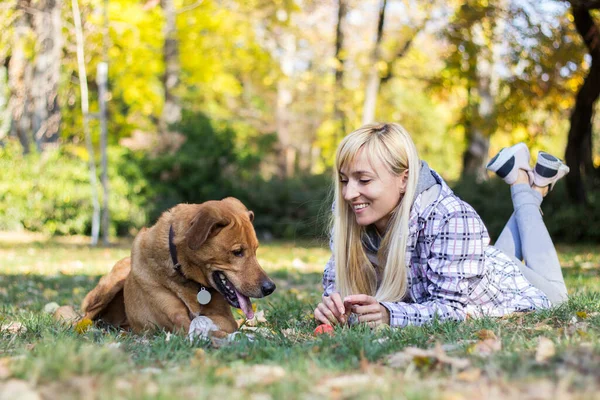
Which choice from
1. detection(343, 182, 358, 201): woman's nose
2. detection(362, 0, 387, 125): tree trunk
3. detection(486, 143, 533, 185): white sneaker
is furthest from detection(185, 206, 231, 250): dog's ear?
detection(362, 0, 387, 125): tree trunk

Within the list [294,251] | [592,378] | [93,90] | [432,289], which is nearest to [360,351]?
[592,378]

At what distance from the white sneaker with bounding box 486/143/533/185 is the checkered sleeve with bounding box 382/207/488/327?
1.52 metres

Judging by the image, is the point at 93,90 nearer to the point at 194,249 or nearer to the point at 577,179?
the point at 577,179

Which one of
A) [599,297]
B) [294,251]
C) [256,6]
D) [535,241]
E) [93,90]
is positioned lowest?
[294,251]

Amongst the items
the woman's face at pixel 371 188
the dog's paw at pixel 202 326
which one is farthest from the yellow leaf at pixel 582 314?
the dog's paw at pixel 202 326

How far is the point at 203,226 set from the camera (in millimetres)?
4273

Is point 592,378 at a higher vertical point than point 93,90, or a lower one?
lower

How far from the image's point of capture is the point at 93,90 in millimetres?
30328

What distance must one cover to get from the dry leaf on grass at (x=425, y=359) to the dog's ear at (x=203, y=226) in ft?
5.36

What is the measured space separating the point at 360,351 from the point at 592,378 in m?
1.11

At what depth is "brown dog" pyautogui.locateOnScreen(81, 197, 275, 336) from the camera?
4441mm

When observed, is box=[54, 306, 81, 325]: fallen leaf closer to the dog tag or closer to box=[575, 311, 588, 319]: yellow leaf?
the dog tag

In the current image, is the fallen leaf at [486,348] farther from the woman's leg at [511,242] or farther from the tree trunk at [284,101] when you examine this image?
the tree trunk at [284,101]

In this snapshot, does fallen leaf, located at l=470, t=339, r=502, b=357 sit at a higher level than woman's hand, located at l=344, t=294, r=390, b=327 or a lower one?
higher
